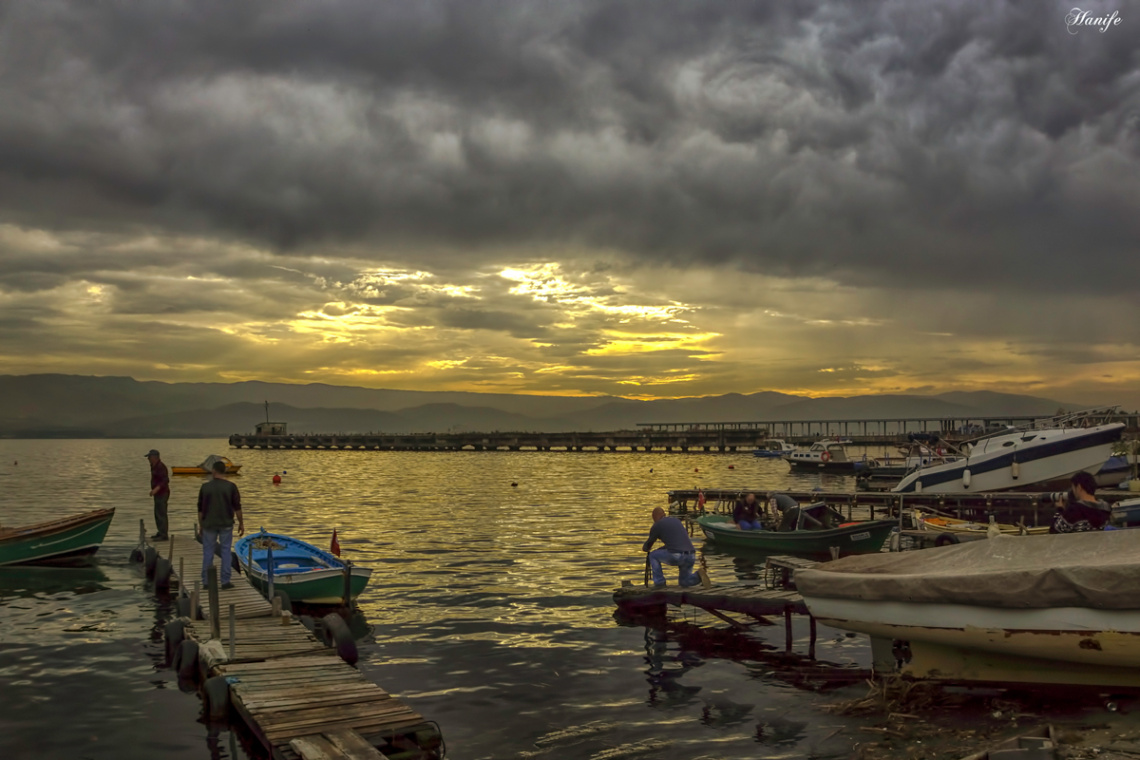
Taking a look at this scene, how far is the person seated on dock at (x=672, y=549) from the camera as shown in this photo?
63.3 feet

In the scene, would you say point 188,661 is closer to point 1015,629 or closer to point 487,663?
point 487,663

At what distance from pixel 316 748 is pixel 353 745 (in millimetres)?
424

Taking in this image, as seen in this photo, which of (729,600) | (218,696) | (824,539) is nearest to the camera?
(218,696)

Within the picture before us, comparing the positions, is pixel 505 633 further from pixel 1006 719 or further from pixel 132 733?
pixel 1006 719

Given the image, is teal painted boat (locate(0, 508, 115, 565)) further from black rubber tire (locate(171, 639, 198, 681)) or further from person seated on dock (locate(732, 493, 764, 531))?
person seated on dock (locate(732, 493, 764, 531))

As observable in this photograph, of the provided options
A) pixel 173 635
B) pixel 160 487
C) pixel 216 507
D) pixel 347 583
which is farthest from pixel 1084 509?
pixel 160 487

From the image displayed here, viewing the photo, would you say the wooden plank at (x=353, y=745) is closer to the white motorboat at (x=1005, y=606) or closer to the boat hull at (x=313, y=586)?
the white motorboat at (x=1005, y=606)

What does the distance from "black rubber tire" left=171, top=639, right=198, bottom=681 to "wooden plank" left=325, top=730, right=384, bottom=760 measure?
19.3ft

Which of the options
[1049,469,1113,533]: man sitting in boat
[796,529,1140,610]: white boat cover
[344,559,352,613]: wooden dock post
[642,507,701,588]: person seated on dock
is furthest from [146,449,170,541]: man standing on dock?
[1049,469,1113,533]: man sitting in boat

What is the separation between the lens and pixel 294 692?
12.0 meters

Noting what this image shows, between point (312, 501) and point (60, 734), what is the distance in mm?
44120

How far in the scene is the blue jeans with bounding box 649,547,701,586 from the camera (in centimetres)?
1938

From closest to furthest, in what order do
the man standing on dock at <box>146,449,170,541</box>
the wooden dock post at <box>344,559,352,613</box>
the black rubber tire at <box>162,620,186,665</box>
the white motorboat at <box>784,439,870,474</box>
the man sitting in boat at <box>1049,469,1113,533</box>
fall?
the man sitting in boat at <box>1049,469,1113,533</box> → the black rubber tire at <box>162,620,186,665</box> → the wooden dock post at <box>344,559,352,613</box> → the man standing on dock at <box>146,449,170,541</box> → the white motorboat at <box>784,439,870,474</box>

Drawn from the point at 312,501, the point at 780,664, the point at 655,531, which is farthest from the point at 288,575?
the point at 312,501
